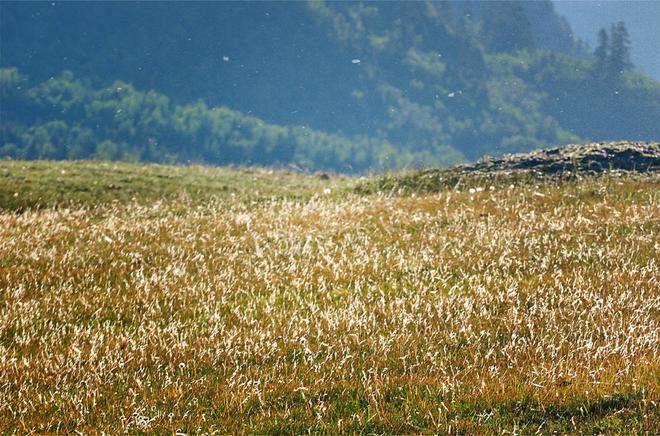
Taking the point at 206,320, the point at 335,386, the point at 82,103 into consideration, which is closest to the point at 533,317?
the point at 335,386

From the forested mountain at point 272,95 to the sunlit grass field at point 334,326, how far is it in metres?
135

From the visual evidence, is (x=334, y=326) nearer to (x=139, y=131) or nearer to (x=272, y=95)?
(x=139, y=131)

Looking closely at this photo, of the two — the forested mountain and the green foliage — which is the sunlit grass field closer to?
the green foliage

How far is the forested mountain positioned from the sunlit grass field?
135 meters

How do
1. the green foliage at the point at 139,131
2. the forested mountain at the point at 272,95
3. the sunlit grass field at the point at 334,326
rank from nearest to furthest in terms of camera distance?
the sunlit grass field at the point at 334,326
the green foliage at the point at 139,131
the forested mountain at the point at 272,95

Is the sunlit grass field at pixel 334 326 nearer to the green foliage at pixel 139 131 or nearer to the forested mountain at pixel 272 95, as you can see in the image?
the green foliage at pixel 139 131

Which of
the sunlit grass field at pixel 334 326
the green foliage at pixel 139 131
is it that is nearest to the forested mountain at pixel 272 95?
the green foliage at pixel 139 131

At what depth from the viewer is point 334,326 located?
6.32 meters

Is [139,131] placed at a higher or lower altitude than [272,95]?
lower

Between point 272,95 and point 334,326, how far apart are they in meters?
194

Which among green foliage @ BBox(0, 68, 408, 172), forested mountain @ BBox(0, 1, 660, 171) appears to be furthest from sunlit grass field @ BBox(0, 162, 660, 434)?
forested mountain @ BBox(0, 1, 660, 171)

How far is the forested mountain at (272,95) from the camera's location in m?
152

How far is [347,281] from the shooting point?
8.59 metres

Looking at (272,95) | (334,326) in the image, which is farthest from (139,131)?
(334,326)
